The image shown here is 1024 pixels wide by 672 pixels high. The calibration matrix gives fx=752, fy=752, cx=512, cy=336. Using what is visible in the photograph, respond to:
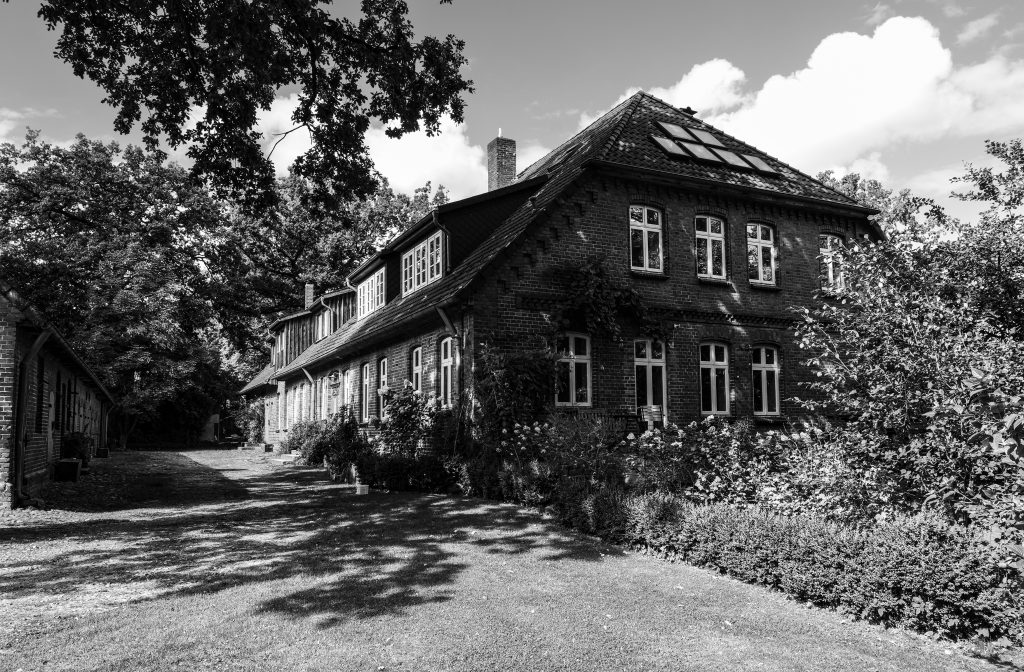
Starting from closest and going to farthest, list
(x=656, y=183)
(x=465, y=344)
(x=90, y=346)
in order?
(x=465, y=344) → (x=656, y=183) → (x=90, y=346)

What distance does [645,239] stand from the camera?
17312 millimetres

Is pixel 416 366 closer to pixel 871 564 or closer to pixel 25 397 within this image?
pixel 25 397

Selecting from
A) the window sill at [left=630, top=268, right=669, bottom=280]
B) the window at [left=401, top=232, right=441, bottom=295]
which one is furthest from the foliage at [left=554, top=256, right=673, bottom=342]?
the window at [left=401, top=232, right=441, bottom=295]

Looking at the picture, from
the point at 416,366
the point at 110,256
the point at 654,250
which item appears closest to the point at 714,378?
the point at 654,250

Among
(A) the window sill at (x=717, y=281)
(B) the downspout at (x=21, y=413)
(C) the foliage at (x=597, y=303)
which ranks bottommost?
(B) the downspout at (x=21, y=413)

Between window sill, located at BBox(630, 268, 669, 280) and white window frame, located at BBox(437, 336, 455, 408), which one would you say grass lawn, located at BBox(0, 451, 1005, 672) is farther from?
window sill, located at BBox(630, 268, 669, 280)

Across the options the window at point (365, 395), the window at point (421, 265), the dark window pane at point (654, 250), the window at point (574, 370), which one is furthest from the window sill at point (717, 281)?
the window at point (365, 395)

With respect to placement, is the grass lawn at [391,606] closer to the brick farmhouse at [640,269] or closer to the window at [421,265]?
the brick farmhouse at [640,269]

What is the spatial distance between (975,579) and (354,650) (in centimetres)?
456

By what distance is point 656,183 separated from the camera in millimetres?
17188

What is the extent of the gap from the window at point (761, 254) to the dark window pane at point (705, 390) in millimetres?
2705

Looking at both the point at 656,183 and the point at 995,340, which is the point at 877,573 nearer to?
the point at 995,340

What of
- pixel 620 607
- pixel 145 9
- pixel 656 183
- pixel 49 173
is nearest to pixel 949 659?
pixel 620 607

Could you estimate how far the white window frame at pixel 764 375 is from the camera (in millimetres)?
17922
